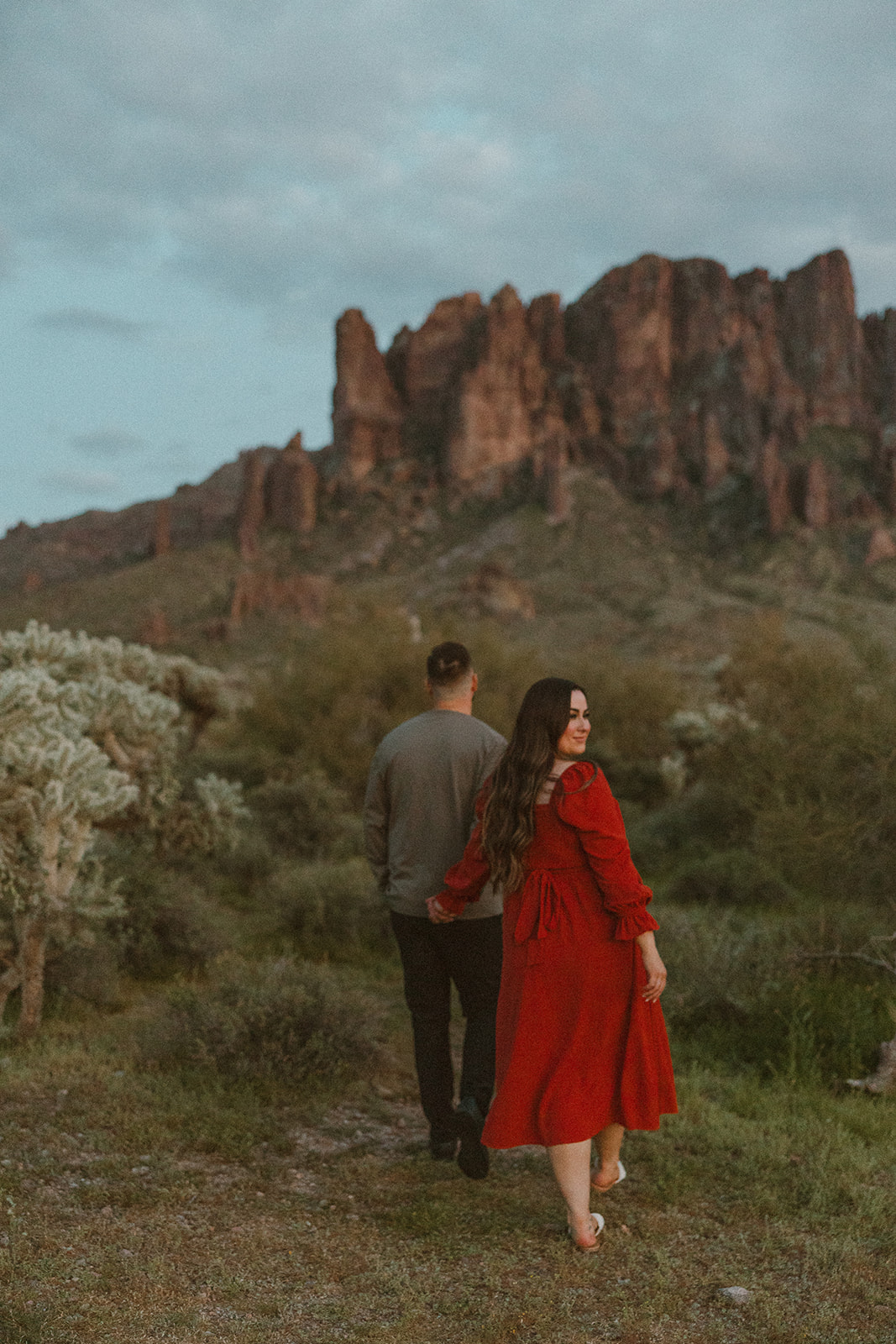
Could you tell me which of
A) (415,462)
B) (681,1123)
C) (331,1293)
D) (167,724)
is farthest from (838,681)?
(415,462)

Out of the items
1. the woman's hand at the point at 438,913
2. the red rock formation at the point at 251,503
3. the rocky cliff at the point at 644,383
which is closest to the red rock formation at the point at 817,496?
the rocky cliff at the point at 644,383

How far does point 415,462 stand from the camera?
103750 millimetres

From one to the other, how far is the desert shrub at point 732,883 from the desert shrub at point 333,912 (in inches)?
123

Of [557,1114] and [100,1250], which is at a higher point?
[557,1114]

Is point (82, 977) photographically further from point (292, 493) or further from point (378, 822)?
point (292, 493)

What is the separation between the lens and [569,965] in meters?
3.60

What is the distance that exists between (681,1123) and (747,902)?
212 inches

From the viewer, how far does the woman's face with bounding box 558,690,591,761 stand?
3662 mm

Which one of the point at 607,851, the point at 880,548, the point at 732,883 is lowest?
the point at 732,883

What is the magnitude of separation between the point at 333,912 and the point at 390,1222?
15.2 ft

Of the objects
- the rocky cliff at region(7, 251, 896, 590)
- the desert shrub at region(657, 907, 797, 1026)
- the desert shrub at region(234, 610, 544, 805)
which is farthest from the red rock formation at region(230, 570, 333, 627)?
the desert shrub at region(657, 907, 797, 1026)

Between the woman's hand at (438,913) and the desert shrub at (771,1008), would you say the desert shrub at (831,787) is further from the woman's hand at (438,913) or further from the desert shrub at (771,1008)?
the woman's hand at (438,913)

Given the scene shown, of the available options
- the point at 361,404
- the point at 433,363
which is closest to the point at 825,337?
the point at 433,363

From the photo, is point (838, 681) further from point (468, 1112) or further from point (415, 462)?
point (415, 462)
